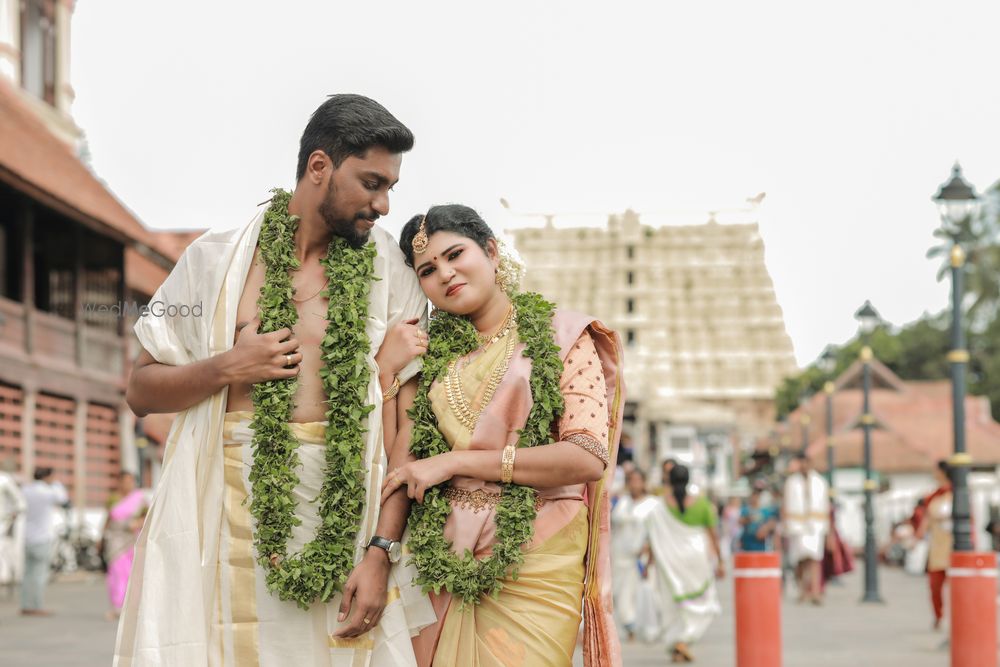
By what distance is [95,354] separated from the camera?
31531 mm

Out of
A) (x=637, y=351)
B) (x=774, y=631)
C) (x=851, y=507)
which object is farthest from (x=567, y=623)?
(x=637, y=351)

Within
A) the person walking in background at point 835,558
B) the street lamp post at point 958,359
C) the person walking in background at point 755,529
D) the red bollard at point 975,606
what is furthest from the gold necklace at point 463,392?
the person walking in background at point 835,558

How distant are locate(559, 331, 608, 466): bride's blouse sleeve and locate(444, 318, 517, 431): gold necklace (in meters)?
0.18

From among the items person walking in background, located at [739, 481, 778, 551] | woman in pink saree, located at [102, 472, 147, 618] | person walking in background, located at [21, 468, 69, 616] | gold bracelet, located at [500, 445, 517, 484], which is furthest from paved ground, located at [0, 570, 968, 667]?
gold bracelet, located at [500, 445, 517, 484]

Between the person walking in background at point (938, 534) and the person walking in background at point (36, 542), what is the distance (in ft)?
33.4

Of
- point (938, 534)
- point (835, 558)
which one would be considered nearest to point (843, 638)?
point (938, 534)

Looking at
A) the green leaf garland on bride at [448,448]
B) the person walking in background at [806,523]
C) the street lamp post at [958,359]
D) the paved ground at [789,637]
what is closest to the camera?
the green leaf garland on bride at [448,448]

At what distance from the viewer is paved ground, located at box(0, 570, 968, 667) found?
44.7 feet

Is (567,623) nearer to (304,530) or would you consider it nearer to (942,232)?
(304,530)

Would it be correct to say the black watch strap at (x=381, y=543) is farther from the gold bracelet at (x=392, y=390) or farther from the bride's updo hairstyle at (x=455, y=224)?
the bride's updo hairstyle at (x=455, y=224)

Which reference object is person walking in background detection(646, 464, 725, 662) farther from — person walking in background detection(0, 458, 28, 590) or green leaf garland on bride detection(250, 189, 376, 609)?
green leaf garland on bride detection(250, 189, 376, 609)

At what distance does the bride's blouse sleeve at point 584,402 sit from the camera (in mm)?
4484

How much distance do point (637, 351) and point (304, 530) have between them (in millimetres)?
121185

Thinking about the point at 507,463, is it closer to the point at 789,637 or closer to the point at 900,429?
the point at 789,637
